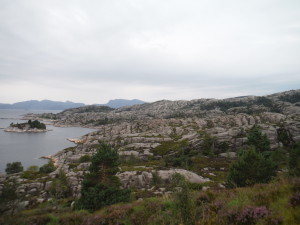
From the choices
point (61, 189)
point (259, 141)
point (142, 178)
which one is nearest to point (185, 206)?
point (142, 178)

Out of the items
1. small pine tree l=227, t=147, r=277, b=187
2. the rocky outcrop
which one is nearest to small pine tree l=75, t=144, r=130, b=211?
small pine tree l=227, t=147, r=277, b=187

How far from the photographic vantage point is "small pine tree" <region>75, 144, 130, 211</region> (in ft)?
55.5

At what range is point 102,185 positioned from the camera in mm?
19453

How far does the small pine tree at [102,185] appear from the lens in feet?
55.5

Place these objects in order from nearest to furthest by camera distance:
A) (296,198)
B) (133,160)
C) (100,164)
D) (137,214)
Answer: (296,198)
(137,214)
(100,164)
(133,160)

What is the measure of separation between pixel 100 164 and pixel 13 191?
10.6 m

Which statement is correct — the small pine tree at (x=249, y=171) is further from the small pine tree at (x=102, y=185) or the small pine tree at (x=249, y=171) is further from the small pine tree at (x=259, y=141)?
the small pine tree at (x=259, y=141)

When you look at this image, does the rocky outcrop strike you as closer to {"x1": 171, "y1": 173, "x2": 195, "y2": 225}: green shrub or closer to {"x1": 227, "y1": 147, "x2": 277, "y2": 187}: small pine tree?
{"x1": 227, "y1": 147, "x2": 277, "y2": 187}: small pine tree

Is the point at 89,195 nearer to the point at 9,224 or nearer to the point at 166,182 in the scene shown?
the point at 9,224

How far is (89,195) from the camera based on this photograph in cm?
1714

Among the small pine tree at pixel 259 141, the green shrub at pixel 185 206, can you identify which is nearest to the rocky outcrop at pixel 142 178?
the small pine tree at pixel 259 141

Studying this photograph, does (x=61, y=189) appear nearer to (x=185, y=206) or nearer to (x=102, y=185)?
(x=102, y=185)

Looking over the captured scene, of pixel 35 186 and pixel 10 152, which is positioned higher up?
pixel 35 186

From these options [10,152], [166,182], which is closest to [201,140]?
[166,182]
